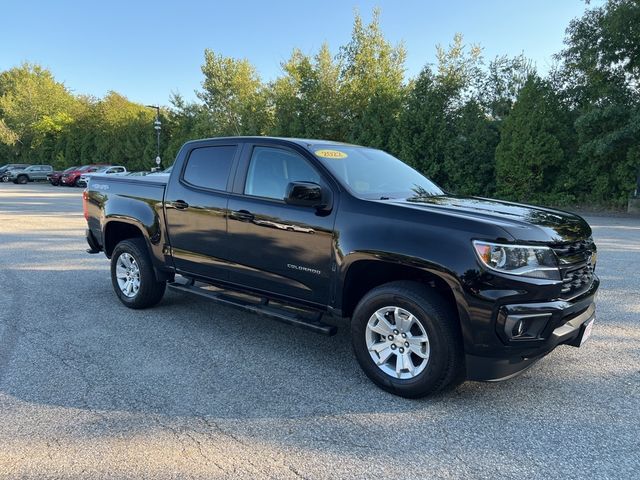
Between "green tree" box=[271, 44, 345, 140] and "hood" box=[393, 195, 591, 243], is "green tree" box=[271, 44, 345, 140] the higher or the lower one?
the higher one

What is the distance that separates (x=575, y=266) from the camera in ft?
11.5

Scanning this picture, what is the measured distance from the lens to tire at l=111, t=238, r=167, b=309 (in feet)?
18.3

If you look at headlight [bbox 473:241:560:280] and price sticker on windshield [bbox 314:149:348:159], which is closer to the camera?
headlight [bbox 473:241:560:280]

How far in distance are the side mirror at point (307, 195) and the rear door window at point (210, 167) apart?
44.2 inches

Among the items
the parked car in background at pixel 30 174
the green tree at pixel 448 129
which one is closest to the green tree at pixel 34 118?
the parked car in background at pixel 30 174

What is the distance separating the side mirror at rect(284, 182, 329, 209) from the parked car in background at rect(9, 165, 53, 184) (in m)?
46.4

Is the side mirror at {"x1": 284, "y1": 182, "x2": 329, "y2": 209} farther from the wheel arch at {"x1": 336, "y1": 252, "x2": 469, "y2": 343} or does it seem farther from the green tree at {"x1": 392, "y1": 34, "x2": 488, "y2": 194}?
the green tree at {"x1": 392, "y1": 34, "x2": 488, "y2": 194}

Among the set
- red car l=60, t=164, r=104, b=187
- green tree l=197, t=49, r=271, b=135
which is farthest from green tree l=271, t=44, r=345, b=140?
red car l=60, t=164, r=104, b=187

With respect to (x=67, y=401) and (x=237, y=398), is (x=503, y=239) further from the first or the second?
(x=67, y=401)

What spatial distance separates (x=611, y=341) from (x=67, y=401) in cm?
472

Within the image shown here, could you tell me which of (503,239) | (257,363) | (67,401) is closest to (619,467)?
(503,239)

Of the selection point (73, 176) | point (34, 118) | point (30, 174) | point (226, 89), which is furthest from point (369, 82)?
point (34, 118)

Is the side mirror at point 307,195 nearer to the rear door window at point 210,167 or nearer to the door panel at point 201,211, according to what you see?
the door panel at point 201,211

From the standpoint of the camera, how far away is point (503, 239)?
3221 mm
